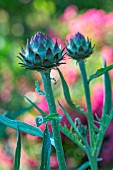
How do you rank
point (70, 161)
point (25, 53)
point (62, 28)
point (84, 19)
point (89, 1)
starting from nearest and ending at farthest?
point (25, 53)
point (70, 161)
point (84, 19)
point (62, 28)
point (89, 1)

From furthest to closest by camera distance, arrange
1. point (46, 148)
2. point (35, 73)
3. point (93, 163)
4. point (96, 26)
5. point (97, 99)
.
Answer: point (35, 73) < point (96, 26) < point (97, 99) < point (93, 163) < point (46, 148)

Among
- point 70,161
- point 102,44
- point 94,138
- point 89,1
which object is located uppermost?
point 89,1

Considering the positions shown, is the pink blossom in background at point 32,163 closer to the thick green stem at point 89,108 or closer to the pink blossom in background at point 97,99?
the pink blossom in background at point 97,99

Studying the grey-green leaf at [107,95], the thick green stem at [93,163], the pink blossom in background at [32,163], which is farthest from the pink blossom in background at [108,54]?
the thick green stem at [93,163]

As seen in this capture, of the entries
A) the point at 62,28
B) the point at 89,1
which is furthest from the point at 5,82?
the point at 89,1

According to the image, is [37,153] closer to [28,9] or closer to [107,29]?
[107,29]

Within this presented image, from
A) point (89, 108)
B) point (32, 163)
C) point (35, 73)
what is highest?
point (35, 73)

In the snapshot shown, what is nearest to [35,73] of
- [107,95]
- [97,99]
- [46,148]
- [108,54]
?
[108,54]

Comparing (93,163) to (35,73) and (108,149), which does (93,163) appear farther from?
(35,73)
